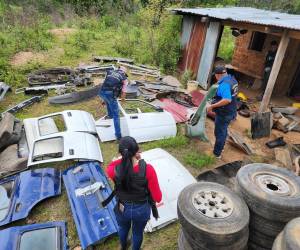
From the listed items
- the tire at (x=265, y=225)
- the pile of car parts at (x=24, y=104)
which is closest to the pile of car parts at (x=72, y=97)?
the pile of car parts at (x=24, y=104)

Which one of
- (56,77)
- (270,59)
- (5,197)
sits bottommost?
(5,197)

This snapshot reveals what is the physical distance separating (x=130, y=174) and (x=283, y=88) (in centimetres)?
1080

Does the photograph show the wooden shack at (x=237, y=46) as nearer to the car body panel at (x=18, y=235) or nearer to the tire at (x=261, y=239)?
the tire at (x=261, y=239)

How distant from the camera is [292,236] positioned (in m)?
2.59

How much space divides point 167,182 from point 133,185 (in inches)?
70.0

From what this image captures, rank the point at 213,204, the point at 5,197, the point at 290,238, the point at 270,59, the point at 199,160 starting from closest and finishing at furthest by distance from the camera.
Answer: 1. the point at 290,238
2. the point at 213,204
3. the point at 5,197
4. the point at 199,160
5. the point at 270,59

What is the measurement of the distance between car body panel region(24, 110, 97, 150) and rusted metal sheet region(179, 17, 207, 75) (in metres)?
6.65

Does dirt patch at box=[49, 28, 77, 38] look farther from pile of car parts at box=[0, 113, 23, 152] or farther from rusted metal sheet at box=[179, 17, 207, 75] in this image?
pile of car parts at box=[0, 113, 23, 152]

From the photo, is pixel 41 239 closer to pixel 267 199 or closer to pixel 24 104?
pixel 267 199

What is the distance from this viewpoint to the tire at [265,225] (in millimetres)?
3396

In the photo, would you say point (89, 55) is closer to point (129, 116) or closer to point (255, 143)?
point (129, 116)

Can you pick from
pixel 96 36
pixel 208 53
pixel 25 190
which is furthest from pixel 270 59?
pixel 96 36

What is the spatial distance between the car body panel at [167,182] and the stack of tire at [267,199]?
1.18 metres

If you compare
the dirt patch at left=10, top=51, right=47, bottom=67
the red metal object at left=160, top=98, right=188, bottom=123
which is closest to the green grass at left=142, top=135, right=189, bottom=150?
the red metal object at left=160, top=98, right=188, bottom=123
